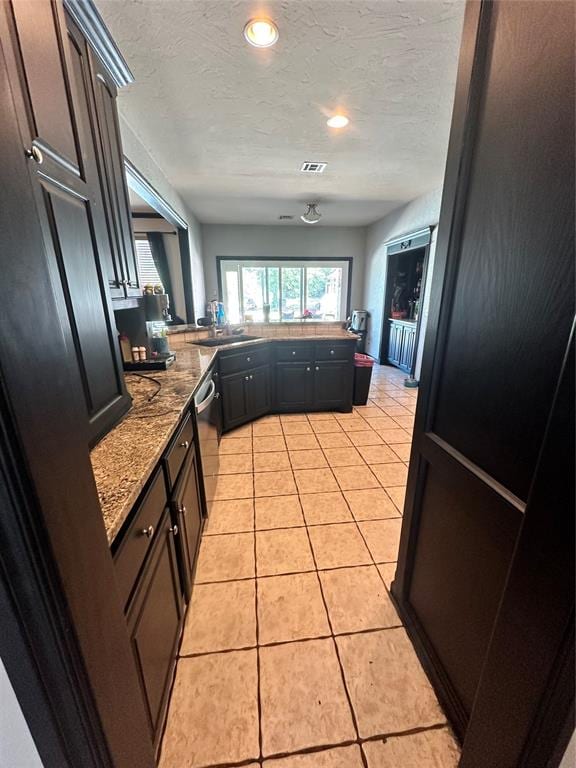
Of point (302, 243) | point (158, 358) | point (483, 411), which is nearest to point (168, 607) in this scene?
point (483, 411)

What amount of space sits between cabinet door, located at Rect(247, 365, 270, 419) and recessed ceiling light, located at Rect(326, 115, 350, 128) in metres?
2.15

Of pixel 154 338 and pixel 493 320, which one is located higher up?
pixel 493 320

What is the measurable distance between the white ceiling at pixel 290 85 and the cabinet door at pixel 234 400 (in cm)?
203

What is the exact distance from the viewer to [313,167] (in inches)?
125

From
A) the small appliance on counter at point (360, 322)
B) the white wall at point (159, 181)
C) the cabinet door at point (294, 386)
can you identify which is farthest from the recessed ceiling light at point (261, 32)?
the small appliance on counter at point (360, 322)

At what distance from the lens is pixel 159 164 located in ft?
9.76

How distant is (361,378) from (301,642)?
9.48 ft

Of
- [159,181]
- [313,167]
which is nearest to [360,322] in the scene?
[313,167]

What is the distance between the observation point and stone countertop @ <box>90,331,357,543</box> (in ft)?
2.42

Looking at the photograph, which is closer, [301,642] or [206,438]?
[301,642]

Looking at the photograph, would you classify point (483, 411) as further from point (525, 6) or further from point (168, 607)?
Answer: point (168, 607)

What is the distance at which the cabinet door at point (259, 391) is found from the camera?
318cm

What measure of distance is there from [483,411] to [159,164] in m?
3.61

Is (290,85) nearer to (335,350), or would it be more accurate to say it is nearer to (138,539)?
(335,350)
